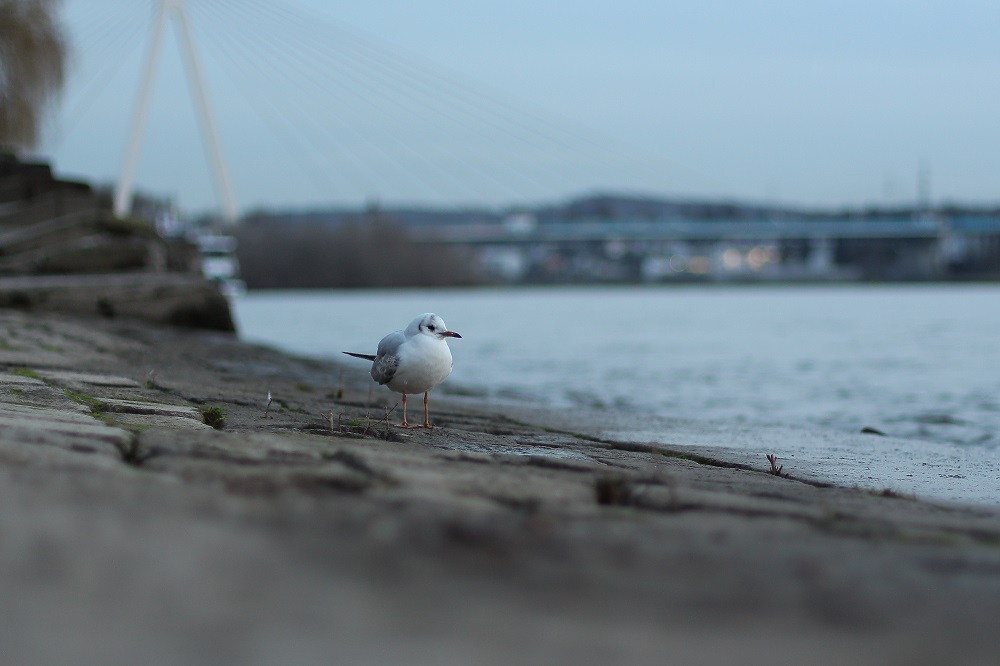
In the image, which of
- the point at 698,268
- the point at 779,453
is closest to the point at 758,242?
the point at 698,268

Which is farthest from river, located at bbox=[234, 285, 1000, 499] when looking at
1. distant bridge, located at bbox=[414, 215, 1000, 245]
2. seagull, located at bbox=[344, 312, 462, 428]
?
distant bridge, located at bbox=[414, 215, 1000, 245]

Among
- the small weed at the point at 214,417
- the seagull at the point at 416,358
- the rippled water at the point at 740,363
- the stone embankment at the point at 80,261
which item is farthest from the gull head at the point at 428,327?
the stone embankment at the point at 80,261

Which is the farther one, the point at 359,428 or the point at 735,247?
the point at 735,247

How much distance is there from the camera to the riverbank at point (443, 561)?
87cm

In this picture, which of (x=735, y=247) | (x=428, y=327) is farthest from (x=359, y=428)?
(x=735, y=247)

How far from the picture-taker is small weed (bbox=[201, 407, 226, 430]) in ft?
8.11

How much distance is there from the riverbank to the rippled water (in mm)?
2926

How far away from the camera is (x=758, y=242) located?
114 feet

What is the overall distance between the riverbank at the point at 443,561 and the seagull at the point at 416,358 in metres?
0.95

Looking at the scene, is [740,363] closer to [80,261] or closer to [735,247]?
[80,261]

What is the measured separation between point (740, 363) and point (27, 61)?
6442mm

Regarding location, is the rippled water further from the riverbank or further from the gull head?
the riverbank

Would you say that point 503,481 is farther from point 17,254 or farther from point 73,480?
point 17,254

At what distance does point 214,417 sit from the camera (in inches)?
100.0
